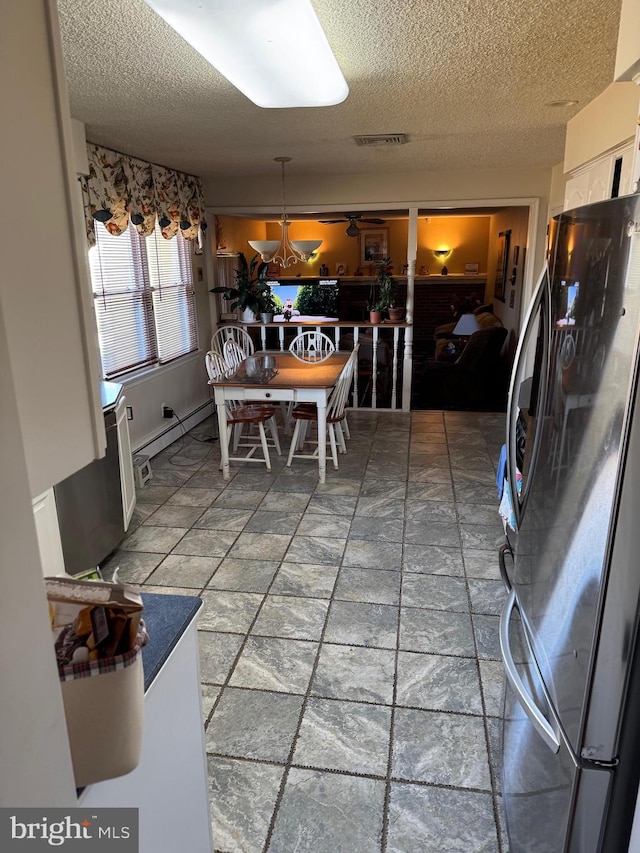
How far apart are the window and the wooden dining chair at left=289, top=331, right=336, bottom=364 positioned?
3.63 ft

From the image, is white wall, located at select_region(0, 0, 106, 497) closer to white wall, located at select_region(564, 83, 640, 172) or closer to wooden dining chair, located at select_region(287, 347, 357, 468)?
white wall, located at select_region(564, 83, 640, 172)

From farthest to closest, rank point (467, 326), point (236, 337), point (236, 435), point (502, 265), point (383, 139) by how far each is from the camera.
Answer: point (502, 265) < point (467, 326) < point (236, 337) < point (236, 435) < point (383, 139)

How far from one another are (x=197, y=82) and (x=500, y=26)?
1.34 metres

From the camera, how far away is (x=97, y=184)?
4.07 metres

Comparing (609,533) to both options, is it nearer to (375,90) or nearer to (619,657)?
(619,657)

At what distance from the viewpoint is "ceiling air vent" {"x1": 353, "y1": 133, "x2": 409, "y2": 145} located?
3.90 metres

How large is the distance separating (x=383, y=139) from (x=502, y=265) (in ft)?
16.0

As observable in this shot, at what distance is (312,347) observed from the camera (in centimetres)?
602

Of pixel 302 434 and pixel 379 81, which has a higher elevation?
pixel 379 81

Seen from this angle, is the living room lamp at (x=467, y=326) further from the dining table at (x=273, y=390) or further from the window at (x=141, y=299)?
the window at (x=141, y=299)

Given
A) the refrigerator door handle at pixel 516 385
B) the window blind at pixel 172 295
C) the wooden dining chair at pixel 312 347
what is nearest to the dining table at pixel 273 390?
the wooden dining chair at pixel 312 347

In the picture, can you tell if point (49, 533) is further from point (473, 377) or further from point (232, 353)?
point (473, 377)

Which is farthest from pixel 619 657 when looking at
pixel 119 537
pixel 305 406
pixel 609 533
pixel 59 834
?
pixel 305 406

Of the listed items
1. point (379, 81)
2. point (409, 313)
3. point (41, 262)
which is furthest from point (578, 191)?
point (409, 313)
